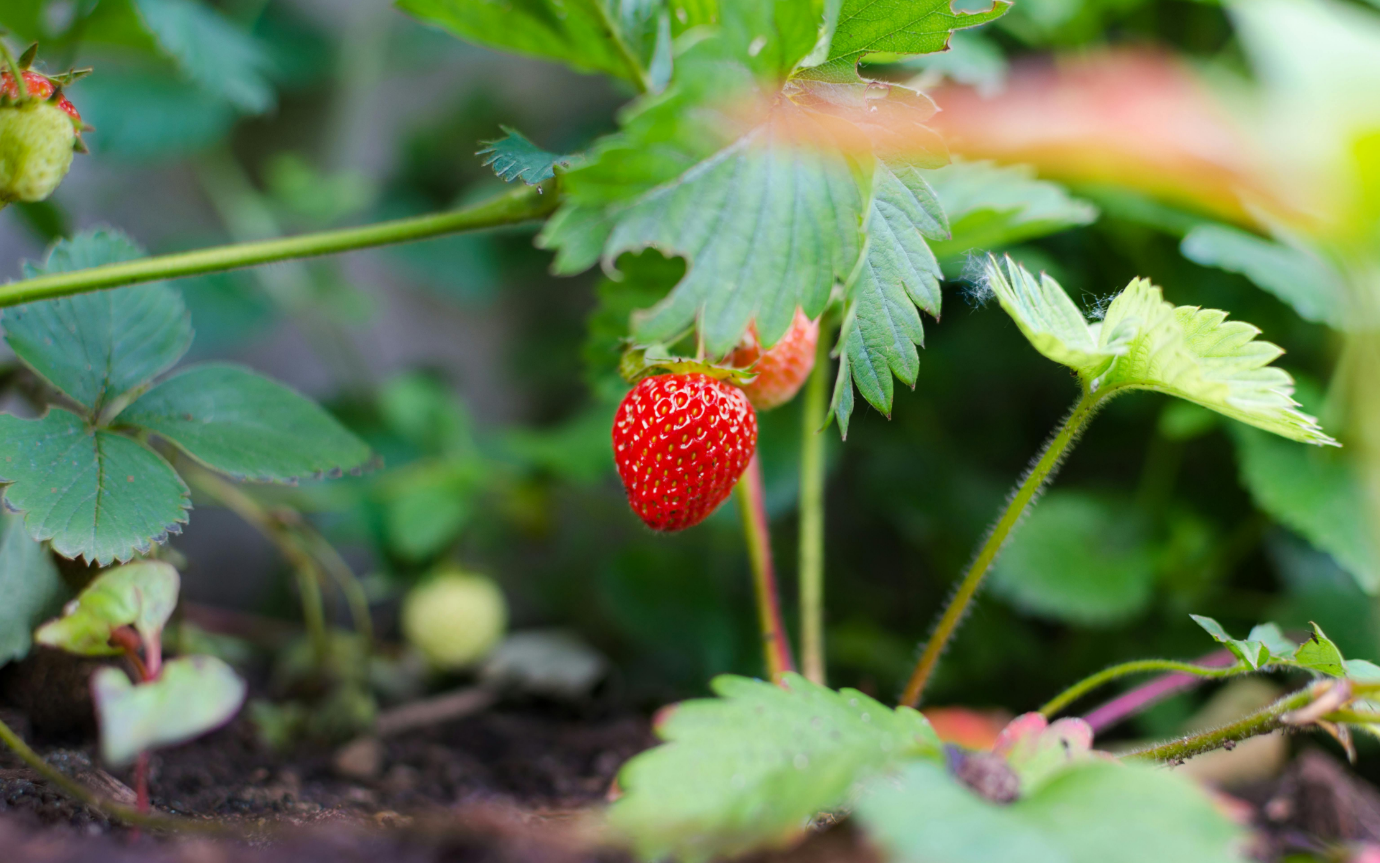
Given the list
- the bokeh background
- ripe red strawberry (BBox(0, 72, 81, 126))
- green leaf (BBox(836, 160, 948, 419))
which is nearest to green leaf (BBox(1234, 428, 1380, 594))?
the bokeh background

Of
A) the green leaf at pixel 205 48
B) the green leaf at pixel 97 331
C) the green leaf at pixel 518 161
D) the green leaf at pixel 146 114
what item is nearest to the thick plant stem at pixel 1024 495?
the green leaf at pixel 518 161

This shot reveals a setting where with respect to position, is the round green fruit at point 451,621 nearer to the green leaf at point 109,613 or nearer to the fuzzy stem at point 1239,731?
the green leaf at point 109,613

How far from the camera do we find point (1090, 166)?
1010mm

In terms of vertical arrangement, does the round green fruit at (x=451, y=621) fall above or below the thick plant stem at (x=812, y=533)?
above

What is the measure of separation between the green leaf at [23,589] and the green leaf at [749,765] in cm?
48

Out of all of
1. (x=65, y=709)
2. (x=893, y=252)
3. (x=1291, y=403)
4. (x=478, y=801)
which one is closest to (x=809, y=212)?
(x=893, y=252)

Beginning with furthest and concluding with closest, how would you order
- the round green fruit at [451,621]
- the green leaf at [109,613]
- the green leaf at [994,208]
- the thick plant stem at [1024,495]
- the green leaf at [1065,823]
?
the round green fruit at [451,621] < the green leaf at [994,208] < the thick plant stem at [1024,495] < the green leaf at [109,613] < the green leaf at [1065,823]

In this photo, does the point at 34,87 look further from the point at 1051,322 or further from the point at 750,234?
the point at 1051,322

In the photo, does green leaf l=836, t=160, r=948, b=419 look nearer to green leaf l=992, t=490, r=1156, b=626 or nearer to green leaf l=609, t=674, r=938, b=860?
green leaf l=609, t=674, r=938, b=860

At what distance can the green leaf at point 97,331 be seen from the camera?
0.63m

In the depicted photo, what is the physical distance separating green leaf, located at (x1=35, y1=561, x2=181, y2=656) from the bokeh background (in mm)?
390

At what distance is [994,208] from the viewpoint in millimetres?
738

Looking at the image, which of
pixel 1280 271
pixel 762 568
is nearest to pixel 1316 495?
pixel 1280 271

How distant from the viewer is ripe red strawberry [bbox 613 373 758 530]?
0.57 meters
